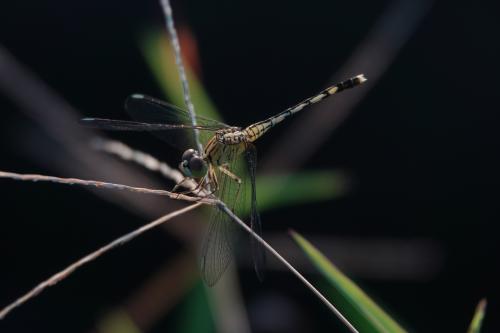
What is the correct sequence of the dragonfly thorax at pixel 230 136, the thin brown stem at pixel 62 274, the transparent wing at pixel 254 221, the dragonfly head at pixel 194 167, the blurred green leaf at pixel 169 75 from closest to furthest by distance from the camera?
1. the thin brown stem at pixel 62 274
2. the transparent wing at pixel 254 221
3. the dragonfly head at pixel 194 167
4. the dragonfly thorax at pixel 230 136
5. the blurred green leaf at pixel 169 75

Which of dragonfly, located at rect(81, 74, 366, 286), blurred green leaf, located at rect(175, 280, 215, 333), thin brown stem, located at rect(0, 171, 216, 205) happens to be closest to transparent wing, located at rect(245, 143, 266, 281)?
dragonfly, located at rect(81, 74, 366, 286)

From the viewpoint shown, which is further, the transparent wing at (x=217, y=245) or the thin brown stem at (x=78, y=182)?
the transparent wing at (x=217, y=245)

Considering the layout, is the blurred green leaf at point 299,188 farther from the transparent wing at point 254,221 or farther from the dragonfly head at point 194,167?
the dragonfly head at point 194,167

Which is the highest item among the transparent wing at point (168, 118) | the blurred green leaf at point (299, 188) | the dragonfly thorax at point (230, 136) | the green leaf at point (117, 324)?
the transparent wing at point (168, 118)

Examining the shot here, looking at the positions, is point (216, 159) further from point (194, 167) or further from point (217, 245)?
point (217, 245)

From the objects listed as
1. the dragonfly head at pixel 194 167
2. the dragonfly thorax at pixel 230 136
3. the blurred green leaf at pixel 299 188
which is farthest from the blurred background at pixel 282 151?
the dragonfly head at pixel 194 167

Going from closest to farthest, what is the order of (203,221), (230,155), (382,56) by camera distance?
(230,155) < (203,221) < (382,56)

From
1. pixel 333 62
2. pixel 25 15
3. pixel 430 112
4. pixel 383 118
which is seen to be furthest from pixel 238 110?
pixel 25 15

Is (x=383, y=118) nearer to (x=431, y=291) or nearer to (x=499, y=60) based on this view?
(x=499, y=60)
